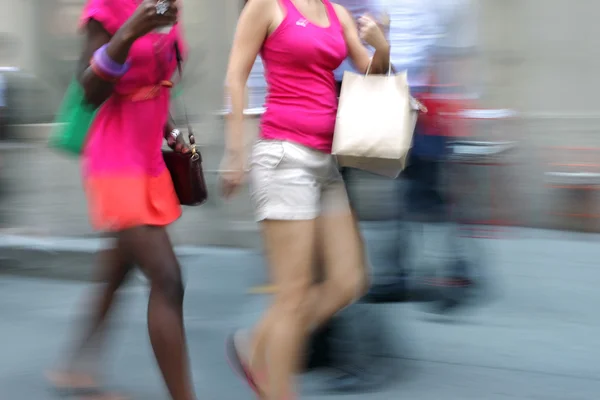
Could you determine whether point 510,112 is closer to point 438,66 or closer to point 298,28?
point 438,66

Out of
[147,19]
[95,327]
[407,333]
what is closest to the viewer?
[147,19]

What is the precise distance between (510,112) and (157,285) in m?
5.46

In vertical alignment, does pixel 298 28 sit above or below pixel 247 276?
above

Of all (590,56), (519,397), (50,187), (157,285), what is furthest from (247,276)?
(590,56)

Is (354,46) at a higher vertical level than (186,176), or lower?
higher

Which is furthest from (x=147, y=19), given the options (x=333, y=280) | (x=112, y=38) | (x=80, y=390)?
(x=80, y=390)

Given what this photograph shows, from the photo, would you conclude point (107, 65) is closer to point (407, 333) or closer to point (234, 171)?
point (234, 171)

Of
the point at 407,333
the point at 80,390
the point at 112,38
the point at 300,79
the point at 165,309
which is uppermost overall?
the point at 112,38

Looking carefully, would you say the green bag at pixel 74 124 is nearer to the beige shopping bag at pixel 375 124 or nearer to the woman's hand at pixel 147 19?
the woman's hand at pixel 147 19

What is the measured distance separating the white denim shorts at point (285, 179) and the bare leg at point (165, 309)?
356mm

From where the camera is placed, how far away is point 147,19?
11.0 feet

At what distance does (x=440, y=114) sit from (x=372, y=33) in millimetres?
1451

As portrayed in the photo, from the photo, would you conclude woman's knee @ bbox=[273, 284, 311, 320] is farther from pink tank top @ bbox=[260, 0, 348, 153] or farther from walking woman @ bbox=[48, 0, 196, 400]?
pink tank top @ bbox=[260, 0, 348, 153]

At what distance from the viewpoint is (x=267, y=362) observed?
11.9 ft
